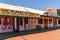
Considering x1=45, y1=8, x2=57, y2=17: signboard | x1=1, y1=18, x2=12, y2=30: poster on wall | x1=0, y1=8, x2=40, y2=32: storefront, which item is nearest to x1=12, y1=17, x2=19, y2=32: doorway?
x1=0, y1=8, x2=40, y2=32: storefront

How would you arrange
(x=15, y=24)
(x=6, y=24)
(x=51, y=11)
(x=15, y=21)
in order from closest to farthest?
(x=6, y=24) < (x=15, y=24) < (x=15, y=21) < (x=51, y=11)

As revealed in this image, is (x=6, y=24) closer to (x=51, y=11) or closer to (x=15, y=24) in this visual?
(x=15, y=24)

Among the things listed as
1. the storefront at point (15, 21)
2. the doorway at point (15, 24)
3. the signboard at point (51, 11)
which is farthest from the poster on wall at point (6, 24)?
the signboard at point (51, 11)

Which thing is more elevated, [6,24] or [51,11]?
[51,11]

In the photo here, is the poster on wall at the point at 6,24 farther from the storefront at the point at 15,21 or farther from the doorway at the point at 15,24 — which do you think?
the doorway at the point at 15,24

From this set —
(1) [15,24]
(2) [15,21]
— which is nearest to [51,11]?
(2) [15,21]

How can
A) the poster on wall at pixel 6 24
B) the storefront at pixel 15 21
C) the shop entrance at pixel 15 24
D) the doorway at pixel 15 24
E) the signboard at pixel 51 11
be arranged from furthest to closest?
the signboard at pixel 51 11, the shop entrance at pixel 15 24, the doorway at pixel 15 24, the poster on wall at pixel 6 24, the storefront at pixel 15 21

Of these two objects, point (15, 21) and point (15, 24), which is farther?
point (15, 21)

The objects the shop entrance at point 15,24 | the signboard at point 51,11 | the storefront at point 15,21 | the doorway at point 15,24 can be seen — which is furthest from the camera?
the signboard at point 51,11

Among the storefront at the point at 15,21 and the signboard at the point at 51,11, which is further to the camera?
the signboard at the point at 51,11

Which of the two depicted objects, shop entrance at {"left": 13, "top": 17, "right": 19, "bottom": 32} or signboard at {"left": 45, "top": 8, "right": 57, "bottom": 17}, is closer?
shop entrance at {"left": 13, "top": 17, "right": 19, "bottom": 32}

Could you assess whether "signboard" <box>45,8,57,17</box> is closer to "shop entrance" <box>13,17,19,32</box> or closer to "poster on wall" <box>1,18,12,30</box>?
"shop entrance" <box>13,17,19,32</box>

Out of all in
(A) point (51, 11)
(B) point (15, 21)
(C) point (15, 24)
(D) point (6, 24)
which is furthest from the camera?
(A) point (51, 11)

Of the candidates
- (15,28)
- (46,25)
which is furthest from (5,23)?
(46,25)
